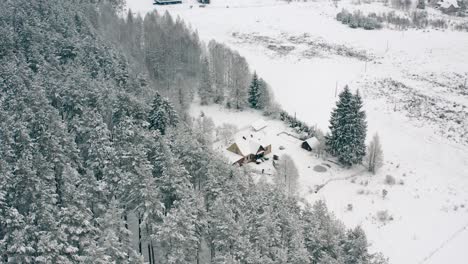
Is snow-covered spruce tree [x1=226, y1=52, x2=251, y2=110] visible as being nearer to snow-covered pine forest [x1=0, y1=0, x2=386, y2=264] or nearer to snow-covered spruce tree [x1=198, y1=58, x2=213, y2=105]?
snow-covered spruce tree [x1=198, y1=58, x2=213, y2=105]

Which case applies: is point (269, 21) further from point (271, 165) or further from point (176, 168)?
point (176, 168)

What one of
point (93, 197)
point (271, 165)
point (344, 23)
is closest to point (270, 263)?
point (93, 197)

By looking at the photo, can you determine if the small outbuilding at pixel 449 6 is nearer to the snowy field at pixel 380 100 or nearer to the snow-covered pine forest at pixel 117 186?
the snowy field at pixel 380 100

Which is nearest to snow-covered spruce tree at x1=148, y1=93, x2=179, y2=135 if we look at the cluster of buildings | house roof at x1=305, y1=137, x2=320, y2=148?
the cluster of buildings

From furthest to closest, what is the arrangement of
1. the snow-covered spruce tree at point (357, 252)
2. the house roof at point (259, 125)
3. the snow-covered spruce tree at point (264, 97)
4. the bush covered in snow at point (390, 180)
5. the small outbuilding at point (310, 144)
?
the snow-covered spruce tree at point (264, 97) → the house roof at point (259, 125) → the small outbuilding at point (310, 144) → the bush covered in snow at point (390, 180) → the snow-covered spruce tree at point (357, 252)

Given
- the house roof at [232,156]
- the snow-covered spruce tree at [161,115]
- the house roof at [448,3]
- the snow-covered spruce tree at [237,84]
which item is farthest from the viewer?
the house roof at [448,3]

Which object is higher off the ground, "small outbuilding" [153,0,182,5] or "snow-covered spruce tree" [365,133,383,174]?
"small outbuilding" [153,0,182,5]

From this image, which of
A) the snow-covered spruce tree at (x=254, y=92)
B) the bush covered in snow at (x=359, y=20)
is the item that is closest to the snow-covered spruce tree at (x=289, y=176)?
the snow-covered spruce tree at (x=254, y=92)
